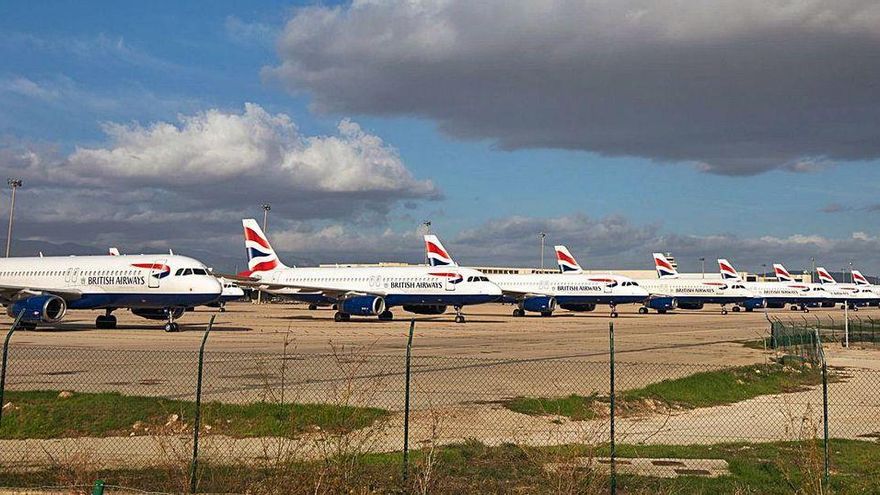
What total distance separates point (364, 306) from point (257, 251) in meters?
18.8

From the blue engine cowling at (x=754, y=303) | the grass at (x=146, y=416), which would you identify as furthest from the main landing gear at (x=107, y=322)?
the blue engine cowling at (x=754, y=303)

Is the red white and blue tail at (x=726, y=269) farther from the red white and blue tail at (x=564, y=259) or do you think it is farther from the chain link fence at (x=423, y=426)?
the chain link fence at (x=423, y=426)

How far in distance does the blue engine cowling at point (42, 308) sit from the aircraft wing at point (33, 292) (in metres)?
1.10

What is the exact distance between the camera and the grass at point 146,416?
46.1 ft

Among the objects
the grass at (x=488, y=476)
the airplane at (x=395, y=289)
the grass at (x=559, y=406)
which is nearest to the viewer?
the grass at (x=488, y=476)

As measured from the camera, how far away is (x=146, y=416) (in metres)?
15.0

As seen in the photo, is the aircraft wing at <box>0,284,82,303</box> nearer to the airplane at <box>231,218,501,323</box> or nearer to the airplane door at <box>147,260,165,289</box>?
the airplane door at <box>147,260,165,289</box>

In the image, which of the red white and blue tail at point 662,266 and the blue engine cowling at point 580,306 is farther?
the red white and blue tail at point 662,266

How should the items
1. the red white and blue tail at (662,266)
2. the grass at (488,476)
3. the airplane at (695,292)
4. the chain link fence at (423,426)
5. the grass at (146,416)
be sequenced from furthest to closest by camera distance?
the red white and blue tail at (662,266), the airplane at (695,292), the grass at (146,416), the chain link fence at (423,426), the grass at (488,476)

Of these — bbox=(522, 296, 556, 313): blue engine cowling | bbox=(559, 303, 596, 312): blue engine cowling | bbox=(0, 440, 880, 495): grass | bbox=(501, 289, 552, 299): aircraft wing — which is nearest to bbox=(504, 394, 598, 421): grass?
bbox=(0, 440, 880, 495): grass

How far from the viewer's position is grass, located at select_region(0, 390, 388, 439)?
46.1 feet

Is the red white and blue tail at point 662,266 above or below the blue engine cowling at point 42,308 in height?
above

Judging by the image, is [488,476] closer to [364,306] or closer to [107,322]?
[107,322]

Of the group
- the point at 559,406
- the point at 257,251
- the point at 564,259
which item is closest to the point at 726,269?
the point at 564,259
